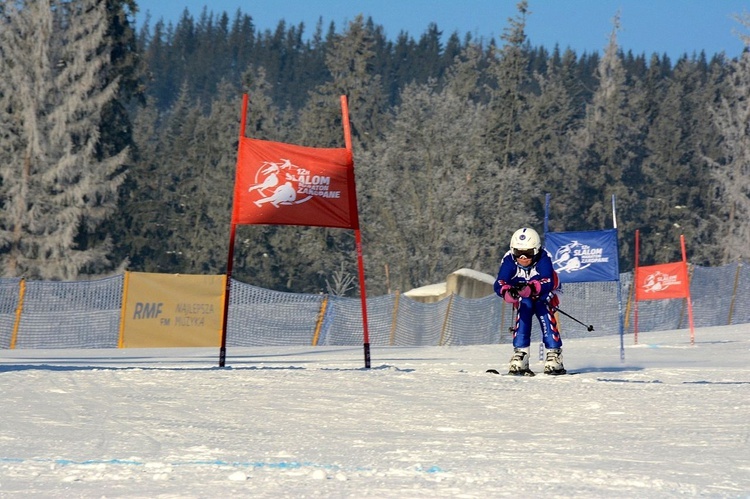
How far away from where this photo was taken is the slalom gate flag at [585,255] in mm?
17578

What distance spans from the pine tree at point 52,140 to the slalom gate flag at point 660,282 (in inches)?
984

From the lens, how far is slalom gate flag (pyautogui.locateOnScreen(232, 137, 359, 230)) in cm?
1221

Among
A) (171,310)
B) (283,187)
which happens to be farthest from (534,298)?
(171,310)

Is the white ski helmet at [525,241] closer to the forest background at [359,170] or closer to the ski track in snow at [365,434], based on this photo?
the ski track in snow at [365,434]

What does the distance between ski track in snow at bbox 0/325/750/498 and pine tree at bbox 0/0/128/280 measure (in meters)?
34.2

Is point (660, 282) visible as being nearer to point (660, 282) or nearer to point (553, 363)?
Answer: point (660, 282)

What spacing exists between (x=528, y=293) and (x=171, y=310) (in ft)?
45.4

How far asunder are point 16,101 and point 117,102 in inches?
172

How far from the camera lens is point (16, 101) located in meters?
44.0

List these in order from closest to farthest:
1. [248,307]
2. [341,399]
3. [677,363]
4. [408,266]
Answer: [341,399] → [677,363] → [248,307] → [408,266]

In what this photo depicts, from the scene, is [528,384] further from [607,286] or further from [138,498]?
[607,286]

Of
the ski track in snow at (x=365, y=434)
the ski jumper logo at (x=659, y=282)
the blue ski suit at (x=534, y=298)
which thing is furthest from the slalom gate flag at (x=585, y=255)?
the ski jumper logo at (x=659, y=282)

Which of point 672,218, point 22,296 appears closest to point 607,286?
point 22,296

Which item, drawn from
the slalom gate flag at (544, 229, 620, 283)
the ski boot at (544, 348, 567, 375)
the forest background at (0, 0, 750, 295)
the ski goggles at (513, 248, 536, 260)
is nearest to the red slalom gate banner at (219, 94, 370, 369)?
the ski goggles at (513, 248, 536, 260)
